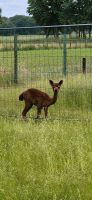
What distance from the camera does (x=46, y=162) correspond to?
22.0 ft

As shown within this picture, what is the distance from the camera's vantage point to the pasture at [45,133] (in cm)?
596

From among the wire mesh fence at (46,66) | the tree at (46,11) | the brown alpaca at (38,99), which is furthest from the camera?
the tree at (46,11)

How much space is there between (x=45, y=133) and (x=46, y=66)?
375cm

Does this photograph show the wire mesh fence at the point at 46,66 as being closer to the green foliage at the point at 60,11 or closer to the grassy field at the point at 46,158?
the grassy field at the point at 46,158

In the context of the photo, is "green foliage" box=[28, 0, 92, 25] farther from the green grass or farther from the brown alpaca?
the green grass

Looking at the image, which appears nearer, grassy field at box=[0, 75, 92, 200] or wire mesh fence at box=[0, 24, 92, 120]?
grassy field at box=[0, 75, 92, 200]

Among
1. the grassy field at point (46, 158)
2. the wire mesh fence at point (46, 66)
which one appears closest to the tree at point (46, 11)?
the wire mesh fence at point (46, 66)

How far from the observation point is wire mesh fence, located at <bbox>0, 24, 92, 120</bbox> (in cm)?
989

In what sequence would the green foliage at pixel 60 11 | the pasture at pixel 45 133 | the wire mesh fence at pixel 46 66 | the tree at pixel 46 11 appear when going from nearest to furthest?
1. the pasture at pixel 45 133
2. the wire mesh fence at pixel 46 66
3. the green foliage at pixel 60 11
4. the tree at pixel 46 11

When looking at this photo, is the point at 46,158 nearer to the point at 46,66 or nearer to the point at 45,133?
the point at 45,133

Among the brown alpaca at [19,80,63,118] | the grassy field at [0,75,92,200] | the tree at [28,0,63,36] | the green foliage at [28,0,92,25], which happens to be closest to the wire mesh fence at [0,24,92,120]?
the brown alpaca at [19,80,63,118]

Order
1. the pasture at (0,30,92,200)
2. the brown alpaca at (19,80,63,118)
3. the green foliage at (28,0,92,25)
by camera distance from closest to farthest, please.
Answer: the pasture at (0,30,92,200) → the brown alpaca at (19,80,63,118) → the green foliage at (28,0,92,25)

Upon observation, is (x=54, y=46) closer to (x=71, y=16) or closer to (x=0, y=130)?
(x=0, y=130)

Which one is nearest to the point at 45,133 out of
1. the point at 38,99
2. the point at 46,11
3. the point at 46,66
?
the point at 38,99
